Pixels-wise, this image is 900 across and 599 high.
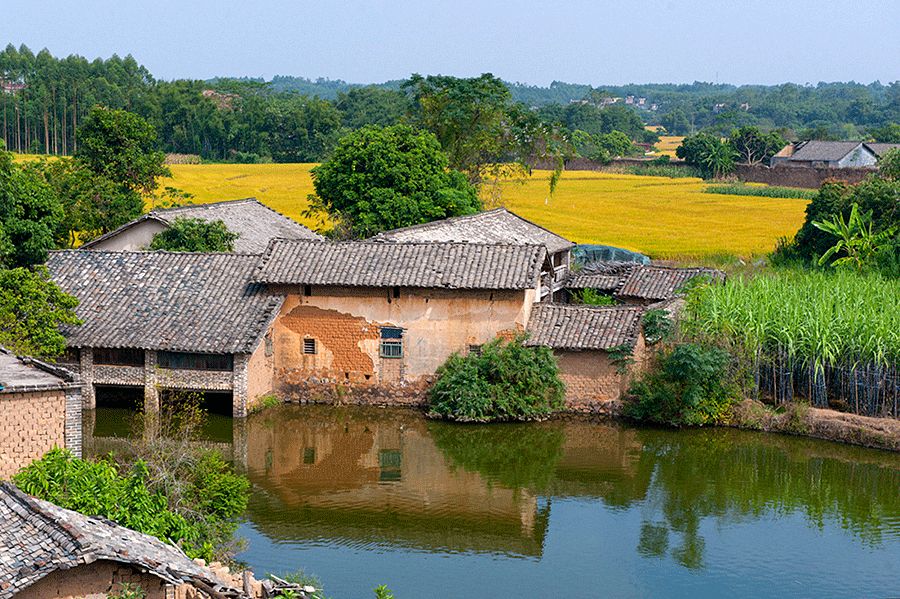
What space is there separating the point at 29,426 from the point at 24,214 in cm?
1113

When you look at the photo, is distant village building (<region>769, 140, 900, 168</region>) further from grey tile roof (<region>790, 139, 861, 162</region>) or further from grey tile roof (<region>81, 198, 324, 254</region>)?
grey tile roof (<region>81, 198, 324, 254</region>)

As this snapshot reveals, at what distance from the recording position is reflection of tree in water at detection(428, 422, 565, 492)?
19.2 metres

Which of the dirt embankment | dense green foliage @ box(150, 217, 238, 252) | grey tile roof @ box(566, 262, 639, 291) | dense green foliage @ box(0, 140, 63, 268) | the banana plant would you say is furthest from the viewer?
the banana plant

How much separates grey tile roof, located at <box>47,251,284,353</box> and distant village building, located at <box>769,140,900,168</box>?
44.1 m

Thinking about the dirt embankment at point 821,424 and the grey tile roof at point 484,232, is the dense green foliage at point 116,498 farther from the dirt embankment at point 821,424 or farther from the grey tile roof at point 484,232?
the grey tile roof at point 484,232

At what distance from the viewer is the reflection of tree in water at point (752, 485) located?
16.8m

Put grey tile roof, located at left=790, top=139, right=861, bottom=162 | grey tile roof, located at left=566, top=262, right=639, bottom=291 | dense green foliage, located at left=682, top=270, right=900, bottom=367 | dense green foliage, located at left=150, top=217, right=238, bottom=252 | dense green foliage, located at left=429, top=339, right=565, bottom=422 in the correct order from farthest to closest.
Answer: grey tile roof, located at left=790, top=139, right=861, bottom=162 → grey tile roof, located at left=566, top=262, right=639, bottom=291 → dense green foliage, located at left=150, top=217, right=238, bottom=252 → dense green foliage, located at left=429, top=339, right=565, bottom=422 → dense green foliage, located at left=682, top=270, right=900, bottom=367

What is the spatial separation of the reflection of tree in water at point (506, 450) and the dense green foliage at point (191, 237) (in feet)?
28.0

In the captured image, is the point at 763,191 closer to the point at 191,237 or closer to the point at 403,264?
the point at 191,237

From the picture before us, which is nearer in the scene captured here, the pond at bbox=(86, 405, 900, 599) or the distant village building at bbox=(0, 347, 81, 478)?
the distant village building at bbox=(0, 347, 81, 478)

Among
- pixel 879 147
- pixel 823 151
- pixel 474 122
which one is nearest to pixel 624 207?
pixel 474 122

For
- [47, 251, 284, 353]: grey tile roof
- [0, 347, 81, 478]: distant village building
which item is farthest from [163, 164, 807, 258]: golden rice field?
[0, 347, 81, 478]: distant village building

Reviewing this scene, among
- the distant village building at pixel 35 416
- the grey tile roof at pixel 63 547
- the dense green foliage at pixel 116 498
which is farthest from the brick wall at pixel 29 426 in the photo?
the grey tile roof at pixel 63 547

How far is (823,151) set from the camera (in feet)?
210
